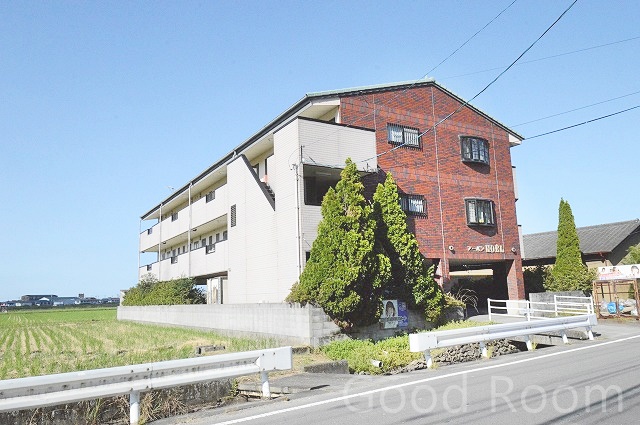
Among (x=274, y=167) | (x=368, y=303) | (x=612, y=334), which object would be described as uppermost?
(x=274, y=167)

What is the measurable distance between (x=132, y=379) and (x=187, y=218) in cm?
2454

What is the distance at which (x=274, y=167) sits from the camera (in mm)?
20250

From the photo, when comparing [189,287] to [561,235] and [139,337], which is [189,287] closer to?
[139,337]

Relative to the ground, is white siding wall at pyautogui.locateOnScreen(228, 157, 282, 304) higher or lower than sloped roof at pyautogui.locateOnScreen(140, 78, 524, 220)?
lower

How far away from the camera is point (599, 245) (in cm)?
3209

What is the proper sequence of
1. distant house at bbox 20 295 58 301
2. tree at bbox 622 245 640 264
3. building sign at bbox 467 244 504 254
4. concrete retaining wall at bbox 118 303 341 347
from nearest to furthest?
concrete retaining wall at bbox 118 303 341 347 < building sign at bbox 467 244 504 254 < tree at bbox 622 245 640 264 < distant house at bbox 20 295 58 301

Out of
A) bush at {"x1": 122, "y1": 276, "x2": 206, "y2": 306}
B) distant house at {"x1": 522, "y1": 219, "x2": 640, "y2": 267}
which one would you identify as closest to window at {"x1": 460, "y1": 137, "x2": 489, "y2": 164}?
distant house at {"x1": 522, "y1": 219, "x2": 640, "y2": 267}

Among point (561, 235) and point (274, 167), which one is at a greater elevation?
point (274, 167)

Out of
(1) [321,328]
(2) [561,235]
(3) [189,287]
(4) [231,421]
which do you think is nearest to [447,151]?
(2) [561,235]

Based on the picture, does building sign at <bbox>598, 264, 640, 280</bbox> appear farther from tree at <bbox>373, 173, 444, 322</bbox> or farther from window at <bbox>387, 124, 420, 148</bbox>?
window at <bbox>387, 124, 420, 148</bbox>

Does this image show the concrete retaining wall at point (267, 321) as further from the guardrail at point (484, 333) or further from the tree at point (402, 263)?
the guardrail at point (484, 333)

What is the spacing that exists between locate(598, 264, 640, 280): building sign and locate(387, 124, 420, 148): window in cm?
1156

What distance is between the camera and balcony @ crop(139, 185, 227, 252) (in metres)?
25.7

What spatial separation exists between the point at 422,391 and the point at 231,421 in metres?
3.11
